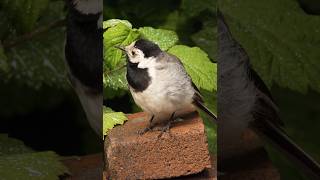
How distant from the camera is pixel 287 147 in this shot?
118cm

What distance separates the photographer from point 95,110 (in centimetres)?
108

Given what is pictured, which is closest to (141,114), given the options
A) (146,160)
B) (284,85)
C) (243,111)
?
(146,160)

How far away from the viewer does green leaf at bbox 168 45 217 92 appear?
978 mm

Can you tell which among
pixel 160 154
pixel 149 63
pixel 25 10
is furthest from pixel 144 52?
pixel 25 10

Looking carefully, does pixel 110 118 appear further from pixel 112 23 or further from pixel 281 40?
pixel 281 40

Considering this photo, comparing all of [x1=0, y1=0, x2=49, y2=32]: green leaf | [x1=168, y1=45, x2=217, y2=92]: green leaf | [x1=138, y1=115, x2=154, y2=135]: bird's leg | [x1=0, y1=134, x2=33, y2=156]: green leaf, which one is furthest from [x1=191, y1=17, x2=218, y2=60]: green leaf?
[x1=0, y1=134, x2=33, y2=156]: green leaf

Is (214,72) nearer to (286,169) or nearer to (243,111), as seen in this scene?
(243,111)

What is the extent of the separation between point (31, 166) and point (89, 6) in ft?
0.74

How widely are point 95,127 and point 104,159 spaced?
0.16m

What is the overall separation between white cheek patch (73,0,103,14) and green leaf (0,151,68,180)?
0.21m

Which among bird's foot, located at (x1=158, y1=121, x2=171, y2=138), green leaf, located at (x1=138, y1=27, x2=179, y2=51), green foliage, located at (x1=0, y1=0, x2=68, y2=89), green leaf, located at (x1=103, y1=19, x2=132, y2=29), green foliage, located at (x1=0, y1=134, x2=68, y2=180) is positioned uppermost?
green leaf, located at (x1=103, y1=19, x2=132, y2=29)

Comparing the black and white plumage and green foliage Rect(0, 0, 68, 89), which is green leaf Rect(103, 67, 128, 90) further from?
green foliage Rect(0, 0, 68, 89)

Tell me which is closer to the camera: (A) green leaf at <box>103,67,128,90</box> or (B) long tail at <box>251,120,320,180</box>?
(A) green leaf at <box>103,67,128,90</box>

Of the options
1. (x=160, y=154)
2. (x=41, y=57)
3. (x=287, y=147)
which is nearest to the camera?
(x=160, y=154)
